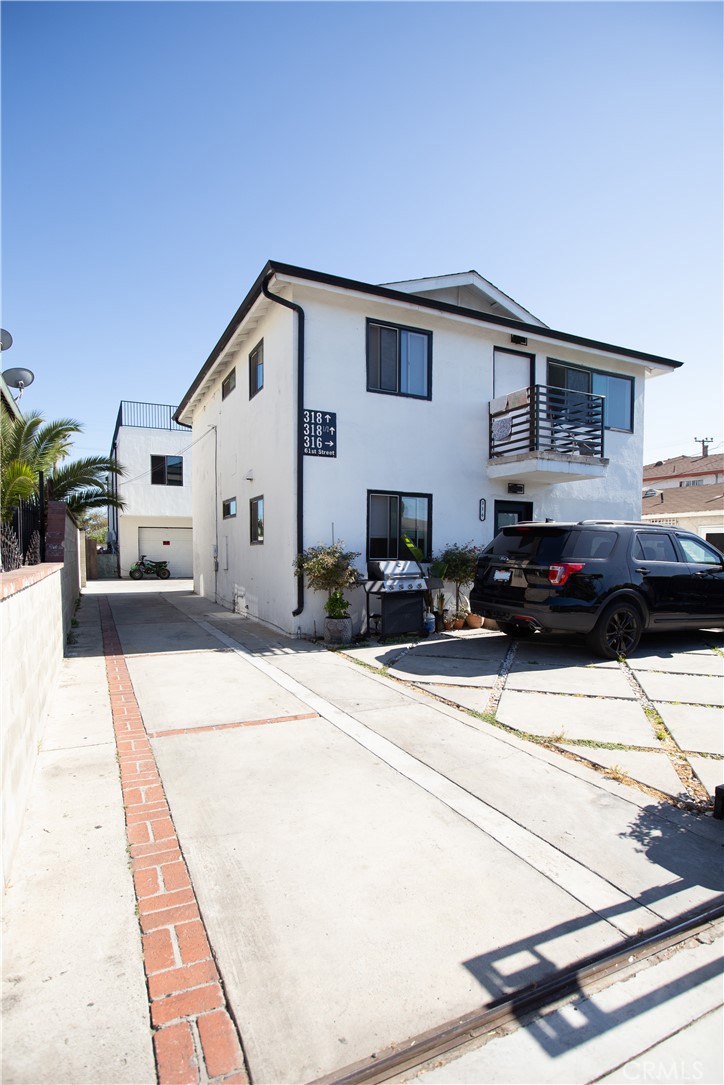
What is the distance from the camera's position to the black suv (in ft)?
22.0

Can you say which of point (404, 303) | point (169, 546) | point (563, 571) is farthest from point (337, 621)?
point (169, 546)

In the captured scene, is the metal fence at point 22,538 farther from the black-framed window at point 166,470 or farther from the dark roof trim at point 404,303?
the black-framed window at point 166,470

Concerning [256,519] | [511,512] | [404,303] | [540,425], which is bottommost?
[256,519]

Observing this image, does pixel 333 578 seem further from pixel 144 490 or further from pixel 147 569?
pixel 144 490

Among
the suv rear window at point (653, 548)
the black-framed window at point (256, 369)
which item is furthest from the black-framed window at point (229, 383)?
the suv rear window at point (653, 548)

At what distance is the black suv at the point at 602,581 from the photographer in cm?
670

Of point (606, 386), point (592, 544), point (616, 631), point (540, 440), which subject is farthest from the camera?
point (606, 386)

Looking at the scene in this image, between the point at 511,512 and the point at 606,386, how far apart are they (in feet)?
13.3

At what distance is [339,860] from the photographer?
8.78 feet

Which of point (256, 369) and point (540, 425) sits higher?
point (256, 369)

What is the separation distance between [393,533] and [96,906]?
7698 mm

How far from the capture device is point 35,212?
761 cm

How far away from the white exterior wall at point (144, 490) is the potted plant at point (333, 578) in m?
17.9

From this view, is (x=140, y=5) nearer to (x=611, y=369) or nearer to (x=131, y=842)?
(x=131, y=842)
